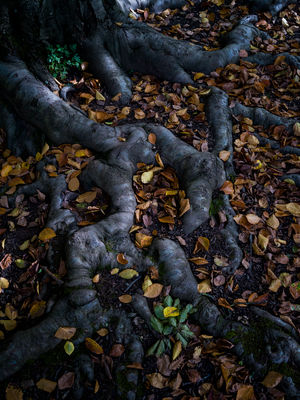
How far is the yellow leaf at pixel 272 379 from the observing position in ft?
6.48

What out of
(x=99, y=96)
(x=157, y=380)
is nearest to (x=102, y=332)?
(x=157, y=380)

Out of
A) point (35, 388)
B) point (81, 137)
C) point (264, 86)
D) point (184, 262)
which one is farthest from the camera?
point (264, 86)

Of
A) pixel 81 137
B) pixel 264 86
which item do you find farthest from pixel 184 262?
pixel 264 86

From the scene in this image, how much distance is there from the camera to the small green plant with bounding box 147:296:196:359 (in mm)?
2100

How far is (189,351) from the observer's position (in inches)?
83.3

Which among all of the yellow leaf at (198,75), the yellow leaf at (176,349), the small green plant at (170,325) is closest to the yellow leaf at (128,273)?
the small green plant at (170,325)

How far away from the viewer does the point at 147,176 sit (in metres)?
2.91

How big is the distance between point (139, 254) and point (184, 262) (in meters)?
0.36

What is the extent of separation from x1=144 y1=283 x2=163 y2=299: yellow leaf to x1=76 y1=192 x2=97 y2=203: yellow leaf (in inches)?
39.0

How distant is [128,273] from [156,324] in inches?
16.5

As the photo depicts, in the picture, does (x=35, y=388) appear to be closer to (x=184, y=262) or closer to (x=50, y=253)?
(x=50, y=253)

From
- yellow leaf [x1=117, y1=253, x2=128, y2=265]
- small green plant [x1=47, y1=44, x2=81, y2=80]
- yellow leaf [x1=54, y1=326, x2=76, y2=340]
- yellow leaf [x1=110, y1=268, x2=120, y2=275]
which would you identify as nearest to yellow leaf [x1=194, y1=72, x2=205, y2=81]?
small green plant [x1=47, y1=44, x2=81, y2=80]

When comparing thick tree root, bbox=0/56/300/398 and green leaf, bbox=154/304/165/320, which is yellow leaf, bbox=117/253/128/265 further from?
green leaf, bbox=154/304/165/320

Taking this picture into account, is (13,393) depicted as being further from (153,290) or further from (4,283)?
(153,290)
